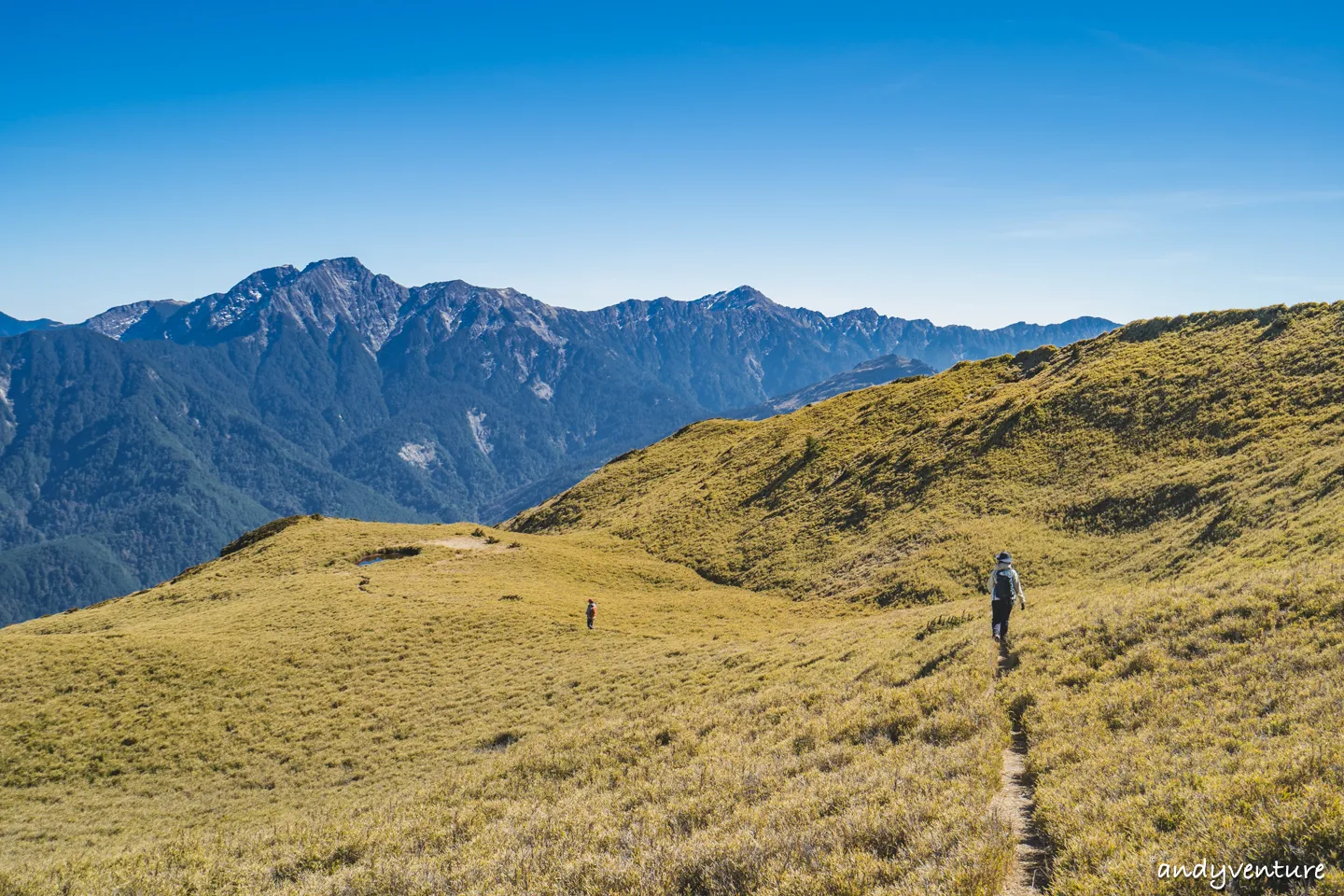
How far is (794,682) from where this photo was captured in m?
23.2

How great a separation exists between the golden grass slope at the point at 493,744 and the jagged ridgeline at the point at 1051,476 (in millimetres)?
9246

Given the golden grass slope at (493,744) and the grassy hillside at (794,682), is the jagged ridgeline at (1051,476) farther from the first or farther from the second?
the golden grass slope at (493,744)

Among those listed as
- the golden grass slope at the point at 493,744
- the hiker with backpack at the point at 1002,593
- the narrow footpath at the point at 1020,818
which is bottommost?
the golden grass slope at the point at 493,744

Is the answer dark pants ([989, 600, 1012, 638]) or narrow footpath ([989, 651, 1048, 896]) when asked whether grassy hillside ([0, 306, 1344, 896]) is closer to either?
narrow footpath ([989, 651, 1048, 896])

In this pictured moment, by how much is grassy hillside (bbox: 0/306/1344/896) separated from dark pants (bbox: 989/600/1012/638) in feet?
1.81

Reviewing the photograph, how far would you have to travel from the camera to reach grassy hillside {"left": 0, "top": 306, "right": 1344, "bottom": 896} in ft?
35.7

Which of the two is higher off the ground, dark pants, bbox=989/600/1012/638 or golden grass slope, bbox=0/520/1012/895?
dark pants, bbox=989/600/1012/638

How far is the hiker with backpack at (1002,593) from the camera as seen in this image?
68.8ft

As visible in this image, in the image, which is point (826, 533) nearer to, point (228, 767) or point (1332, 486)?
point (1332, 486)

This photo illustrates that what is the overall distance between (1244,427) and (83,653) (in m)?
71.8

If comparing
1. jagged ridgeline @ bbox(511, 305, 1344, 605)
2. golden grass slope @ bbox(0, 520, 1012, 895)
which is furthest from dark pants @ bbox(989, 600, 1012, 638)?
jagged ridgeline @ bbox(511, 305, 1344, 605)

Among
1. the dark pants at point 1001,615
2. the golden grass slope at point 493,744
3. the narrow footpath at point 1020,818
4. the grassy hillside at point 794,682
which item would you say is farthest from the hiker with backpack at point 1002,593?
the narrow footpath at point 1020,818

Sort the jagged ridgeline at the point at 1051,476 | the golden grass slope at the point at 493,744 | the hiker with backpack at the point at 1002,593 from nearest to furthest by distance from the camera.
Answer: the golden grass slope at the point at 493,744 < the hiker with backpack at the point at 1002,593 < the jagged ridgeline at the point at 1051,476

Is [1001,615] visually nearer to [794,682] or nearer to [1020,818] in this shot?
[794,682]
